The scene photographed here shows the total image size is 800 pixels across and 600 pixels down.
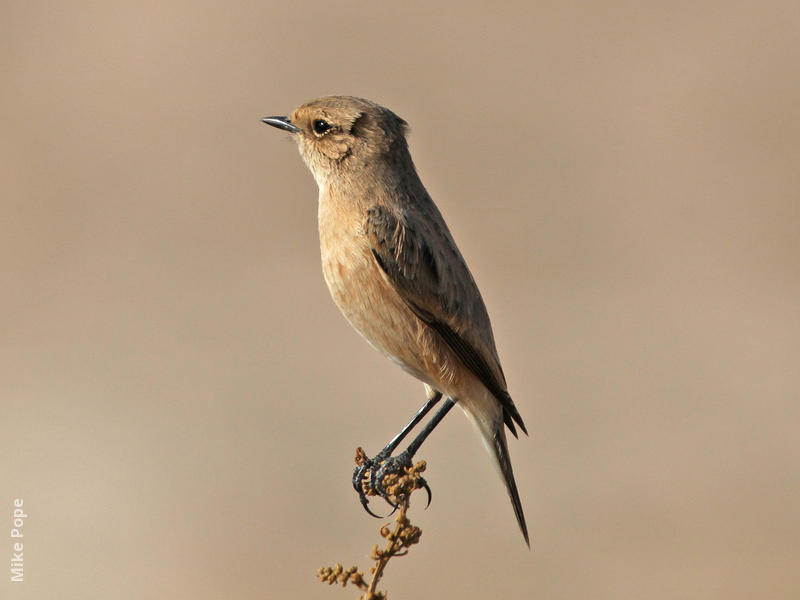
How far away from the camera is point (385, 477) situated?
4.52m

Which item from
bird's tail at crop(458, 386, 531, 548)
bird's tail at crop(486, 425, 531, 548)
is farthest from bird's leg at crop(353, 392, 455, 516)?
bird's tail at crop(486, 425, 531, 548)

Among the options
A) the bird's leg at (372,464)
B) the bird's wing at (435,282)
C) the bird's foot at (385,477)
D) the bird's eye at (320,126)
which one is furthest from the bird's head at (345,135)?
the bird's foot at (385,477)

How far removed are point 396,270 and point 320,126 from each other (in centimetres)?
100

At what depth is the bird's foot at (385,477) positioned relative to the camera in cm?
420

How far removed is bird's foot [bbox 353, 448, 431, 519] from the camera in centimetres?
420

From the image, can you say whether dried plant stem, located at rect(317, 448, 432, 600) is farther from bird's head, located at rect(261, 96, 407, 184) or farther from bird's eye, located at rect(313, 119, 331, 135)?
bird's eye, located at rect(313, 119, 331, 135)

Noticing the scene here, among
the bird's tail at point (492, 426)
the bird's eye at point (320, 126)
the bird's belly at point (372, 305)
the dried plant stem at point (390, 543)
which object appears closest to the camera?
the dried plant stem at point (390, 543)

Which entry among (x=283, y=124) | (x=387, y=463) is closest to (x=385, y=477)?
(x=387, y=463)

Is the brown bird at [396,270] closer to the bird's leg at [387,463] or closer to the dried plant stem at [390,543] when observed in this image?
the bird's leg at [387,463]

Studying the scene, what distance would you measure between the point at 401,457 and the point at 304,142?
1.71 meters

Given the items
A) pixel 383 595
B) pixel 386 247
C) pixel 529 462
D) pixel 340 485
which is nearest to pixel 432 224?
pixel 386 247

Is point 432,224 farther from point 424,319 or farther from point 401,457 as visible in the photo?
point 401,457

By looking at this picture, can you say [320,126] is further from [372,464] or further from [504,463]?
[504,463]

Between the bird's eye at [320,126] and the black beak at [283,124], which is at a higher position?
the black beak at [283,124]
